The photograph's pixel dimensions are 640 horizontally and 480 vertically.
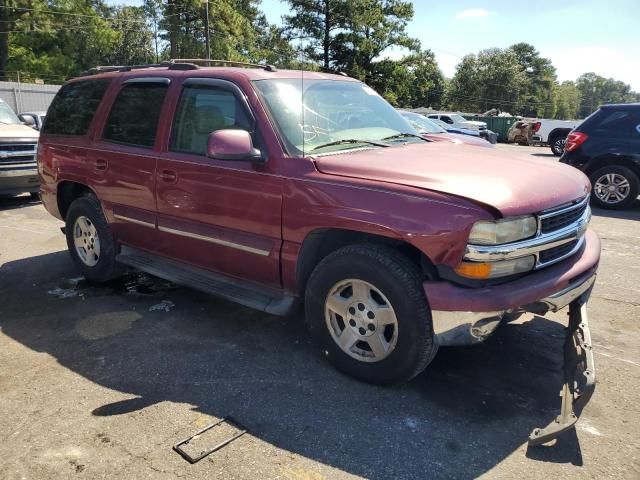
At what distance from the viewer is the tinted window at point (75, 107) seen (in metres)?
5.09

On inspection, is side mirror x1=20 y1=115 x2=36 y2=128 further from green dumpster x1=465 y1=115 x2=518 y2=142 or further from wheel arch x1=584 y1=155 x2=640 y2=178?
green dumpster x1=465 y1=115 x2=518 y2=142

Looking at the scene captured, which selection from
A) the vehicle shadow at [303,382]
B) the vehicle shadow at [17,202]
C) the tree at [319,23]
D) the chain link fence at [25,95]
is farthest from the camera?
the tree at [319,23]

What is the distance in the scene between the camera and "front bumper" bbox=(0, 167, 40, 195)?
29.3 ft

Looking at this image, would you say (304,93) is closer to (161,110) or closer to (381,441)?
(161,110)

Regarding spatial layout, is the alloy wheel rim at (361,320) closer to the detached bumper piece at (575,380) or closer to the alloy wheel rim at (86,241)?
the detached bumper piece at (575,380)

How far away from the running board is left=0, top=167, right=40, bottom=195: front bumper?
5377 mm

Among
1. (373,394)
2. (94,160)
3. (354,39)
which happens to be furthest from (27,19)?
(373,394)

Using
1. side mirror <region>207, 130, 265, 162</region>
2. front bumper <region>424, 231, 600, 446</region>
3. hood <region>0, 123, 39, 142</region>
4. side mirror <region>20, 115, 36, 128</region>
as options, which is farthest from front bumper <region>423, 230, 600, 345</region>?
side mirror <region>20, 115, 36, 128</region>

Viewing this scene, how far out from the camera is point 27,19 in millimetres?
43000

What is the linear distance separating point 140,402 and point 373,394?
1.40 meters

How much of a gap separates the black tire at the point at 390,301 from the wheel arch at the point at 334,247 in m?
0.07

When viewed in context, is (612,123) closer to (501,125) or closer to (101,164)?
(101,164)

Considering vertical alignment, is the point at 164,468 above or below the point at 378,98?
below

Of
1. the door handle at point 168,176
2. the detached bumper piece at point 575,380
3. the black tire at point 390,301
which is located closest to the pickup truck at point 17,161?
the door handle at point 168,176
